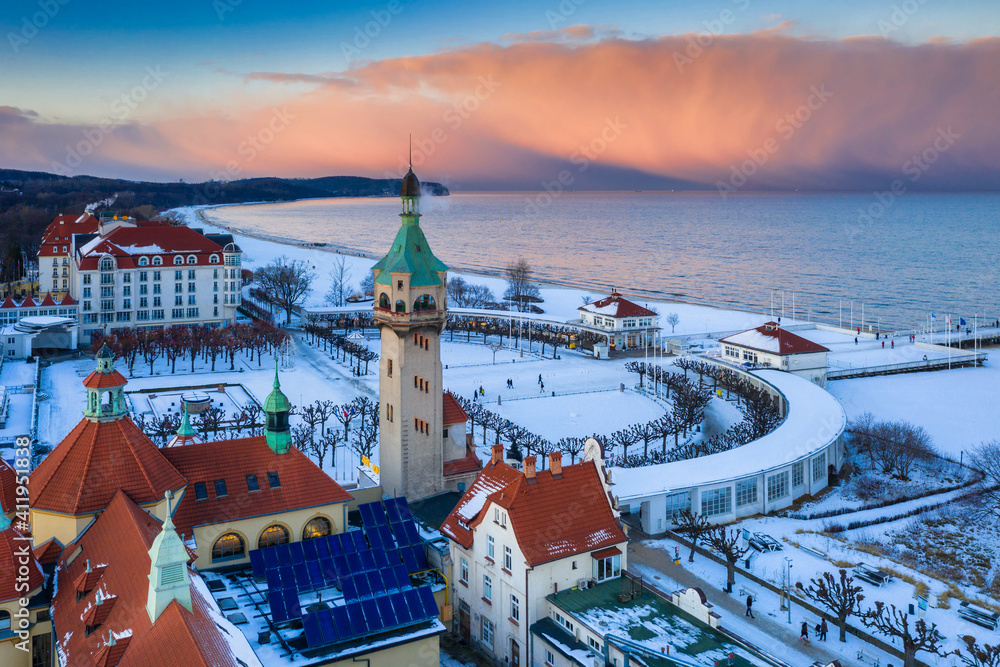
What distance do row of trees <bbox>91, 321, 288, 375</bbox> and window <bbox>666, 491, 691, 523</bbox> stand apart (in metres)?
47.3

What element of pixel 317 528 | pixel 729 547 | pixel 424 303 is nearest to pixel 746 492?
→ pixel 729 547

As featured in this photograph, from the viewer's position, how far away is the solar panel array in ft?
89.2

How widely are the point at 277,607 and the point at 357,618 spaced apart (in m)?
2.63

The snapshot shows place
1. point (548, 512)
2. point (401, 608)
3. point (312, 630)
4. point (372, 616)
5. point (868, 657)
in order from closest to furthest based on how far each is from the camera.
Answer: point (312, 630) < point (372, 616) < point (401, 608) < point (868, 657) < point (548, 512)

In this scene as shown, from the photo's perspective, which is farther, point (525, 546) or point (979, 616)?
point (979, 616)

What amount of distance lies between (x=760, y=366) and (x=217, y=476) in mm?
52350

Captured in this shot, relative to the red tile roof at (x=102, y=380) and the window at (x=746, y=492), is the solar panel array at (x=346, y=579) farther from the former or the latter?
the window at (x=746, y=492)

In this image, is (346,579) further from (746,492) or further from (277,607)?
(746,492)

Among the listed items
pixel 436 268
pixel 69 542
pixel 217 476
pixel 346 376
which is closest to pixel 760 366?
pixel 346 376

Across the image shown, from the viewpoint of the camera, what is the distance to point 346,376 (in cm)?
7362

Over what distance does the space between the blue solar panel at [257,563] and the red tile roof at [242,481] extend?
185 centimetres

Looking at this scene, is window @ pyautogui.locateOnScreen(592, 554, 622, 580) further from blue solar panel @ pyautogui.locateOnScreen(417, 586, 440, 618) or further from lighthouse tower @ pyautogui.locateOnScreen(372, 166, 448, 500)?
lighthouse tower @ pyautogui.locateOnScreen(372, 166, 448, 500)

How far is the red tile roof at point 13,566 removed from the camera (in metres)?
23.9

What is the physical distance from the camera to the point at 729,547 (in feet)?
114
